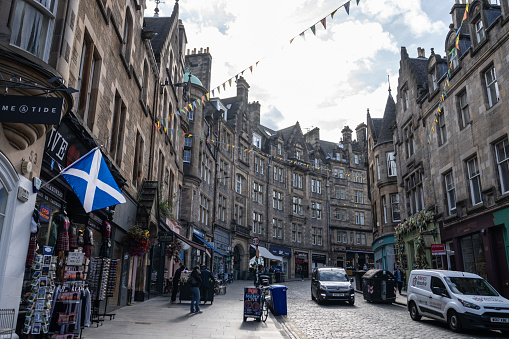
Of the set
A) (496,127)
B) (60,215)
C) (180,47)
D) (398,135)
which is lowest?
(60,215)

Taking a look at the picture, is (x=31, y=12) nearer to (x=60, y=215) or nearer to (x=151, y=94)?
(x=60, y=215)

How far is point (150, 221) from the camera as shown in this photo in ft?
54.0

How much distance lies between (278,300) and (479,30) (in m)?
14.2

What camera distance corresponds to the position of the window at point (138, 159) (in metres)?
16.6

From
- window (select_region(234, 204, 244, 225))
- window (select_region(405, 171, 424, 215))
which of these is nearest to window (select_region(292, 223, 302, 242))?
window (select_region(234, 204, 244, 225))

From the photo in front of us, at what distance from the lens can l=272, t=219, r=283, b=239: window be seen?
1924 inches

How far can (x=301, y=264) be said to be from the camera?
52188mm

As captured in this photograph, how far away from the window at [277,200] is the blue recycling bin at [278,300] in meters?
34.3

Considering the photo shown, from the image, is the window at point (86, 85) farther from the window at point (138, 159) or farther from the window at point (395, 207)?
the window at point (395, 207)

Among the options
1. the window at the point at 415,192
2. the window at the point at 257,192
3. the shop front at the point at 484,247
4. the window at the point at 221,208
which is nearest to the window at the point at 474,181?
the shop front at the point at 484,247

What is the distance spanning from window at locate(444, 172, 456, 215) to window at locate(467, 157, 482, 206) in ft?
5.88

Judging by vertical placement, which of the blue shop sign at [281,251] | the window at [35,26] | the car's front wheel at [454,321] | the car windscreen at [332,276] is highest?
the window at [35,26]

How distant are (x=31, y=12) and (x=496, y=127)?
16075mm

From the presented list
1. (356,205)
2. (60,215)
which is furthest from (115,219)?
(356,205)
